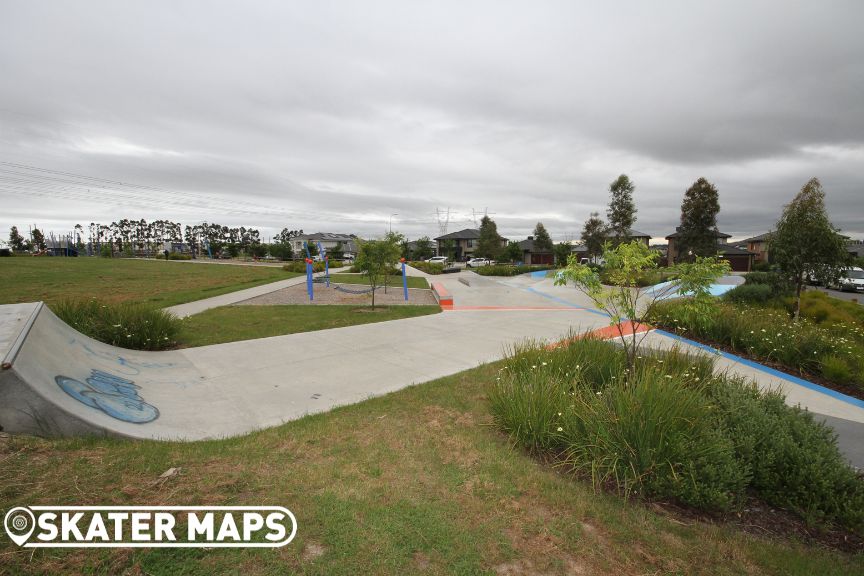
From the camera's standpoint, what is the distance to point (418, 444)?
398cm

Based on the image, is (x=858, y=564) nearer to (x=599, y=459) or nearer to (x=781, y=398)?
(x=599, y=459)

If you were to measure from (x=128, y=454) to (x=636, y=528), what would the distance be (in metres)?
4.41

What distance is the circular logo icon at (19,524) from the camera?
218cm

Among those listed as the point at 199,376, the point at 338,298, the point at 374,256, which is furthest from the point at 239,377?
the point at 338,298

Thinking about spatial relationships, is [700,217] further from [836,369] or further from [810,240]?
[836,369]

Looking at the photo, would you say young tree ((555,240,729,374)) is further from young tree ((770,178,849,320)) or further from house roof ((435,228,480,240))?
house roof ((435,228,480,240))

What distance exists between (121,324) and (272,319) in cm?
403

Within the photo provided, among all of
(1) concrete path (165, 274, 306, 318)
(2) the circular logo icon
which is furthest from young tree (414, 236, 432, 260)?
(2) the circular logo icon

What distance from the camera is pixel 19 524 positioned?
227cm

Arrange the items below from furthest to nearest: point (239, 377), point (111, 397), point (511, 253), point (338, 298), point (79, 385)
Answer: point (511, 253) < point (338, 298) < point (239, 377) < point (111, 397) < point (79, 385)

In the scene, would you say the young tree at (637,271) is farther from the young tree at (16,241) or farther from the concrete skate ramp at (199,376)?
the young tree at (16,241)

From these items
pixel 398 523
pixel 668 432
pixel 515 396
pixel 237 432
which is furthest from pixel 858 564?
pixel 237 432

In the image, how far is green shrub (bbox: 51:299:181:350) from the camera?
7.50 meters

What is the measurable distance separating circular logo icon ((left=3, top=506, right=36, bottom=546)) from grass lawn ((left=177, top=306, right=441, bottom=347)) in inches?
252
